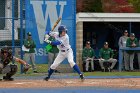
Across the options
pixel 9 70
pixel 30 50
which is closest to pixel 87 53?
pixel 30 50

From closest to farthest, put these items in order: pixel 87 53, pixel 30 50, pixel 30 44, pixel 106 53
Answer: pixel 30 44 → pixel 30 50 → pixel 87 53 → pixel 106 53

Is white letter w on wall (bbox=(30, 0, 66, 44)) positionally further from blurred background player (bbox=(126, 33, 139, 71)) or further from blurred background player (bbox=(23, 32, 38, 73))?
blurred background player (bbox=(126, 33, 139, 71))

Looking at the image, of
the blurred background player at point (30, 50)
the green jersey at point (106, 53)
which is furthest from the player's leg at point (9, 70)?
the green jersey at point (106, 53)

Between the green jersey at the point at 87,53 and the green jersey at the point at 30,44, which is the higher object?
the green jersey at the point at 30,44

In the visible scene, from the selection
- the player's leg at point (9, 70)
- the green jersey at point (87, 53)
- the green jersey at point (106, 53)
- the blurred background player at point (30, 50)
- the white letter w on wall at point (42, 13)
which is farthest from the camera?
the green jersey at point (106, 53)

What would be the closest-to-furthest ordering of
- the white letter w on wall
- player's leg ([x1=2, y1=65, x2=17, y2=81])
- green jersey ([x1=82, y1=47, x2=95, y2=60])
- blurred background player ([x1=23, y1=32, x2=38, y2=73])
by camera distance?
player's leg ([x1=2, y1=65, x2=17, y2=81]) → blurred background player ([x1=23, y1=32, x2=38, y2=73]) → the white letter w on wall → green jersey ([x1=82, y1=47, x2=95, y2=60])

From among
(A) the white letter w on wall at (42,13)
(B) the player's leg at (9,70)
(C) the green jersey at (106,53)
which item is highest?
(A) the white letter w on wall at (42,13)

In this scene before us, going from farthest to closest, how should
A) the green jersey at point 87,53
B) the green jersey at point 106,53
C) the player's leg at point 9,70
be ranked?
1. the green jersey at point 106,53
2. the green jersey at point 87,53
3. the player's leg at point 9,70

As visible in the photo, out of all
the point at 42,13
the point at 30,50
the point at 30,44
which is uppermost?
the point at 42,13

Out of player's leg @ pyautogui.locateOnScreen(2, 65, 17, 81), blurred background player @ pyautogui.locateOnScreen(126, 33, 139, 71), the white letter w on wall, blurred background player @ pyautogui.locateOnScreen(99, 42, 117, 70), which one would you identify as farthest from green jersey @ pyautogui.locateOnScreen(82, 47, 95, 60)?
player's leg @ pyautogui.locateOnScreen(2, 65, 17, 81)

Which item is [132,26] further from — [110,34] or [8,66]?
[8,66]

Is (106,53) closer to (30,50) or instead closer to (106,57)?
(106,57)

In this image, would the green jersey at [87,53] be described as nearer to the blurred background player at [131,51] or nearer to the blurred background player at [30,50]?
the blurred background player at [131,51]

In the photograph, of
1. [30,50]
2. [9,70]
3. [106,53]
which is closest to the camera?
[9,70]
